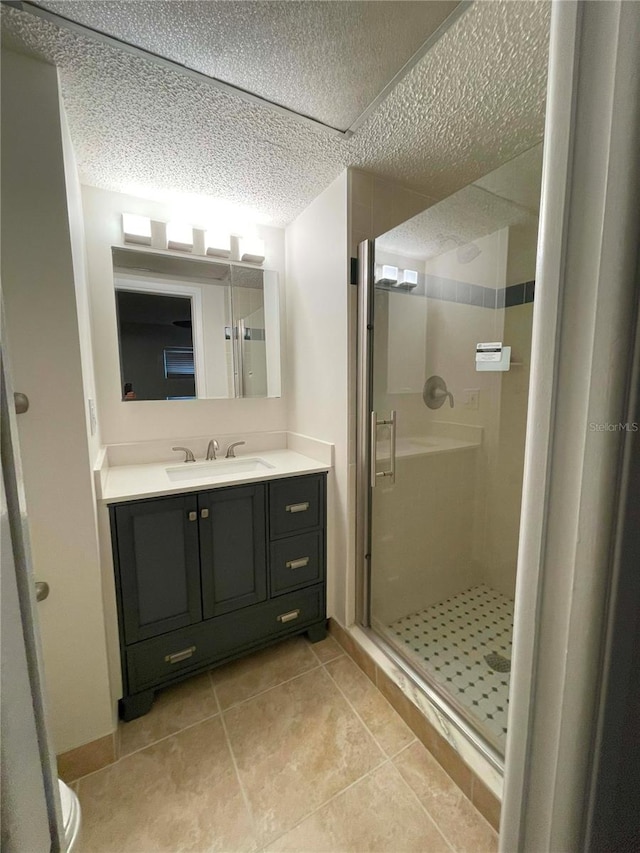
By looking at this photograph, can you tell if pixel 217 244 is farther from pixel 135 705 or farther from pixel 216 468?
pixel 135 705

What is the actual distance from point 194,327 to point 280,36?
121 centimetres

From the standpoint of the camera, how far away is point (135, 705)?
1.35m

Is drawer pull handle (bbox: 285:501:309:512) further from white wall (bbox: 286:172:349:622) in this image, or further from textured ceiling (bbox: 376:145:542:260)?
textured ceiling (bbox: 376:145:542:260)

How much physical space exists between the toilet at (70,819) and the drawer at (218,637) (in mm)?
959

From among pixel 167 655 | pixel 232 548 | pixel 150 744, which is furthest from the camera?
pixel 232 548

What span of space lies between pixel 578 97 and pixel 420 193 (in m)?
1.69

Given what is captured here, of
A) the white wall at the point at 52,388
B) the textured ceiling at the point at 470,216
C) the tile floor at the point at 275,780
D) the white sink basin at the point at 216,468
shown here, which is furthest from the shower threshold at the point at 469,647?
the textured ceiling at the point at 470,216

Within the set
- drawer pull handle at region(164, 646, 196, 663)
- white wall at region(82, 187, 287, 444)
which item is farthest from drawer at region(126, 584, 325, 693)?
white wall at region(82, 187, 287, 444)

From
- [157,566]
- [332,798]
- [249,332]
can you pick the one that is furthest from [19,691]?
[249,332]

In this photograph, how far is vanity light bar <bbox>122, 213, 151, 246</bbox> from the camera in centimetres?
165

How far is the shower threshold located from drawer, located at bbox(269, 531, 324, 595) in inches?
17.2

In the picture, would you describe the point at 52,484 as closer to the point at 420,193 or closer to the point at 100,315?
the point at 100,315

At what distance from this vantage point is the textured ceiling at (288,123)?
936mm

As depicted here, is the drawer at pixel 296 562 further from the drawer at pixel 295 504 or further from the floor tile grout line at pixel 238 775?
the floor tile grout line at pixel 238 775
